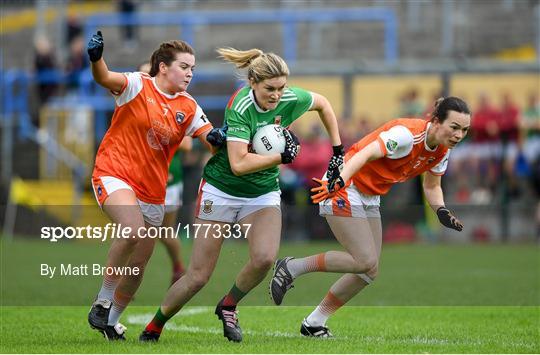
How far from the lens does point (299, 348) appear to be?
7500 mm

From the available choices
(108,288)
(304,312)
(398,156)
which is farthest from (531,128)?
(108,288)

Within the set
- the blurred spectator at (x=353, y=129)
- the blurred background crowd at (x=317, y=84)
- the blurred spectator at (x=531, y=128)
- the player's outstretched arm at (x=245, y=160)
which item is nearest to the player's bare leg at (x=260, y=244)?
the player's outstretched arm at (x=245, y=160)

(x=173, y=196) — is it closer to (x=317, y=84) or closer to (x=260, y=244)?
(x=260, y=244)

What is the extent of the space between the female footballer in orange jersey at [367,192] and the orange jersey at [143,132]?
3.68 feet

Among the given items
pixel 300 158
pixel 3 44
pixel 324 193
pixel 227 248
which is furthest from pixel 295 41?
pixel 324 193

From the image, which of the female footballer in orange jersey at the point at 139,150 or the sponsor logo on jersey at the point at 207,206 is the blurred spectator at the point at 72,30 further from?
the sponsor logo on jersey at the point at 207,206

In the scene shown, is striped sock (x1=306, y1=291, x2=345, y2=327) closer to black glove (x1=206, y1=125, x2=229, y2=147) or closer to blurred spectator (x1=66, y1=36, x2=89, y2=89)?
black glove (x1=206, y1=125, x2=229, y2=147)

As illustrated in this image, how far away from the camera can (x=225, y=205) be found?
309 inches

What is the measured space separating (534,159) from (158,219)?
1309 cm

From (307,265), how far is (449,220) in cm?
113

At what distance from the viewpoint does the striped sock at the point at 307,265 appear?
818 centimetres

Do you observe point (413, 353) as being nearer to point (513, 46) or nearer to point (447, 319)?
point (447, 319)

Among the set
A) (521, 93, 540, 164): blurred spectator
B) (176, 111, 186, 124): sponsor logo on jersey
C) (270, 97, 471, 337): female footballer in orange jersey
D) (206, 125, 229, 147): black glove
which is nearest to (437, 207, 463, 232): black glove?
(270, 97, 471, 337): female footballer in orange jersey

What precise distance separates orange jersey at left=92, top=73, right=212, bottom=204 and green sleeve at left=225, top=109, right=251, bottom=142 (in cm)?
37
